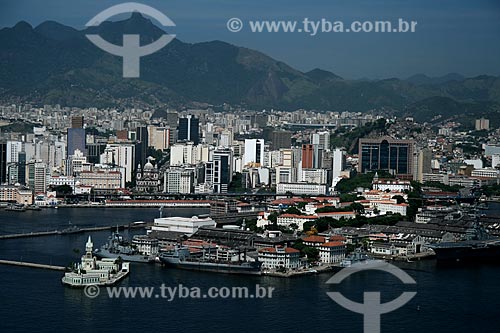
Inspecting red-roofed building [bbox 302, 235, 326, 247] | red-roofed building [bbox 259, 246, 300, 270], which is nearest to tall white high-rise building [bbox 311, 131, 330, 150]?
red-roofed building [bbox 302, 235, 326, 247]

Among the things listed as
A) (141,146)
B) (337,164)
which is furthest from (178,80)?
(337,164)

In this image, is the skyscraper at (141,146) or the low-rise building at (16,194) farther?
the skyscraper at (141,146)

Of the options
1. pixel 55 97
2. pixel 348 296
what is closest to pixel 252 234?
pixel 348 296

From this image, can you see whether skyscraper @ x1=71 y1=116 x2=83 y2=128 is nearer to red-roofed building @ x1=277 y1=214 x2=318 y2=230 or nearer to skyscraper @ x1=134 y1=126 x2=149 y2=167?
skyscraper @ x1=134 y1=126 x2=149 y2=167

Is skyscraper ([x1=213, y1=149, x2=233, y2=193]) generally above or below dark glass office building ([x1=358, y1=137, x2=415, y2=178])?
below

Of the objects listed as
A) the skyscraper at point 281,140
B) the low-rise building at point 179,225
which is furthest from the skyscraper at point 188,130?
the low-rise building at point 179,225

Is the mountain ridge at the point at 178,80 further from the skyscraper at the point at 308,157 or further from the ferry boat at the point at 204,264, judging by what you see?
the ferry boat at the point at 204,264
